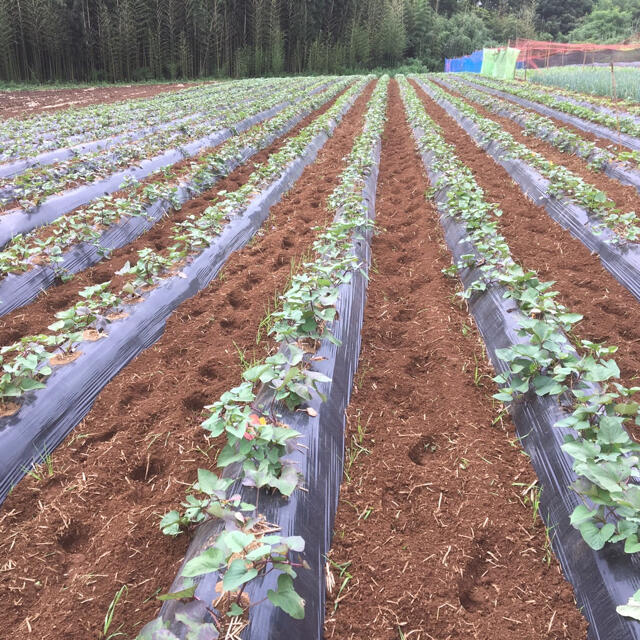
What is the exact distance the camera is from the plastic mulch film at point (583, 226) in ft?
12.3

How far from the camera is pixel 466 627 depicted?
4.87 feet

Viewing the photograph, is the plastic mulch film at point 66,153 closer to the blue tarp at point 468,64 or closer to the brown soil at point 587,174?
the brown soil at point 587,174

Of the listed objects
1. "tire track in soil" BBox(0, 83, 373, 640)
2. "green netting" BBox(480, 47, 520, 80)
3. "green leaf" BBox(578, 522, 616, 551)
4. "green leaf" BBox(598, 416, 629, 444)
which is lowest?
"tire track in soil" BBox(0, 83, 373, 640)

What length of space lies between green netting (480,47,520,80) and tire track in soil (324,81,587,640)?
90.5ft

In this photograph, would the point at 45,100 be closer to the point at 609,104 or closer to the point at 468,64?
the point at 609,104

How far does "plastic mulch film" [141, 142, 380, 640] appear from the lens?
4.32 feet

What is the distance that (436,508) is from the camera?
1.91 metres

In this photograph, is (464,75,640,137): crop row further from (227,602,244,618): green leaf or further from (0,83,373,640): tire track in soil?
(227,602,244,618): green leaf

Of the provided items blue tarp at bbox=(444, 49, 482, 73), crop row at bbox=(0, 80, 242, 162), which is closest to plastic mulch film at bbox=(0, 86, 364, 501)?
crop row at bbox=(0, 80, 242, 162)

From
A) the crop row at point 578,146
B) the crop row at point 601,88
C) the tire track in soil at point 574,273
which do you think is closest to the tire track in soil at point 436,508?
the tire track in soil at point 574,273

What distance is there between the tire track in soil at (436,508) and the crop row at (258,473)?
1.23ft

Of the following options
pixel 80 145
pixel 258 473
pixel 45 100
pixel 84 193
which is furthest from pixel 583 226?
pixel 45 100

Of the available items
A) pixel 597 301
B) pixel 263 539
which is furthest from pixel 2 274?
pixel 597 301

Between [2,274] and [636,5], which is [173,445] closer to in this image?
[2,274]
